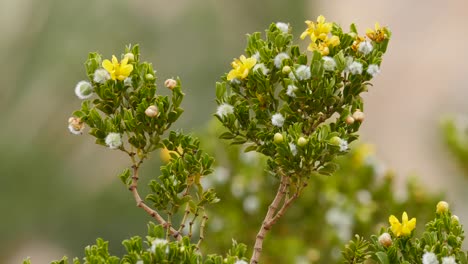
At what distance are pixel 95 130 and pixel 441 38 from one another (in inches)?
460

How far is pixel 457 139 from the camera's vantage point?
6129mm

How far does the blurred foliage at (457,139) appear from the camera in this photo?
6.12 m

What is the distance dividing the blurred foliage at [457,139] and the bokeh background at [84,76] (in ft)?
17.3

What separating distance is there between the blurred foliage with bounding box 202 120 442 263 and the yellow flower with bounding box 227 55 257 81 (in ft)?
8.34

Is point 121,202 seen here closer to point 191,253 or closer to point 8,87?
point 8,87

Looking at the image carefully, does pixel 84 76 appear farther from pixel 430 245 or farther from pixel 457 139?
pixel 430 245

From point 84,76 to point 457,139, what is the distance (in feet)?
23.9

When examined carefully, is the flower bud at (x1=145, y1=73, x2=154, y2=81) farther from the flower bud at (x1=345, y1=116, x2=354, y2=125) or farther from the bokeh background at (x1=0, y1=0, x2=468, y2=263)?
the bokeh background at (x1=0, y1=0, x2=468, y2=263)

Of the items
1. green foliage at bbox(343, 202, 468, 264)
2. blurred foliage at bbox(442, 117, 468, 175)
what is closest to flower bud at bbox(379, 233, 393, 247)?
green foliage at bbox(343, 202, 468, 264)

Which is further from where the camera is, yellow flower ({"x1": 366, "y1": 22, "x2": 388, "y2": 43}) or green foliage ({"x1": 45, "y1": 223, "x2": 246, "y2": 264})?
yellow flower ({"x1": 366, "y1": 22, "x2": 388, "y2": 43})

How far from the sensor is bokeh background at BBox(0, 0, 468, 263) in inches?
486

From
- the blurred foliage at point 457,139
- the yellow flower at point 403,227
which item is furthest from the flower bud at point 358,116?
the blurred foliage at point 457,139

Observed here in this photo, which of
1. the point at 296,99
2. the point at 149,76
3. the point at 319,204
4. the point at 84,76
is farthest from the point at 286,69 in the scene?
the point at 84,76


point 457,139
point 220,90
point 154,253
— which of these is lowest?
point 154,253
